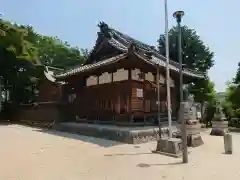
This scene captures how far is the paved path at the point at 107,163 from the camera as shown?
6598mm

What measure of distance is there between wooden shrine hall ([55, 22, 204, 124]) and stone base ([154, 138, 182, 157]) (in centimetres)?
400

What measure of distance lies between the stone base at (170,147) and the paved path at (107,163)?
397 millimetres

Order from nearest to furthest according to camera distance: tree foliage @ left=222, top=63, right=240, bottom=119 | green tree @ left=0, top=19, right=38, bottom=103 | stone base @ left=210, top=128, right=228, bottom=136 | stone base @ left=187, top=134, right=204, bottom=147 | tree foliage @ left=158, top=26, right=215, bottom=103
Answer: stone base @ left=187, top=134, right=204, bottom=147, stone base @ left=210, top=128, right=228, bottom=136, tree foliage @ left=222, top=63, right=240, bottom=119, green tree @ left=0, top=19, right=38, bottom=103, tree foliage @ left=158, top=26, right=215, bottom=103

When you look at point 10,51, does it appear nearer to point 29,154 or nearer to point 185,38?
point 29,154

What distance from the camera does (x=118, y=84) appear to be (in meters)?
15.3

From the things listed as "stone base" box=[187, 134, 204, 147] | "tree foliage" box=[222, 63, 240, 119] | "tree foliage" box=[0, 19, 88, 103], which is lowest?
"stone base" box=[187, 134, 204, 147]

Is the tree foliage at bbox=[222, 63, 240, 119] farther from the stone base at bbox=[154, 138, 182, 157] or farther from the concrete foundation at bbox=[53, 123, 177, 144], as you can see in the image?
the stone base at bbox=[154, 138, 182, 157]

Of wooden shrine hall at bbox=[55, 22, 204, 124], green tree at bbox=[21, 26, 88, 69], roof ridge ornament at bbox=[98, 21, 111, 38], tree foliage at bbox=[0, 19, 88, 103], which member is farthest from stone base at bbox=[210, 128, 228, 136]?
green tree at bbox=[21, 26, 88, 69]

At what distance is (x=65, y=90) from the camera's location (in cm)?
2162

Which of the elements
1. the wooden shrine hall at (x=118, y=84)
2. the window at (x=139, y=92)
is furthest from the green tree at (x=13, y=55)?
the window at (x=139, y=92)

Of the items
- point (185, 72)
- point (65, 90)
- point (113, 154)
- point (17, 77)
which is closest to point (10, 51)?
point (17, 77)

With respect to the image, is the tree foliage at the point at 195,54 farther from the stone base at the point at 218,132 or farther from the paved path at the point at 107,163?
the paved path at the point at 107,163

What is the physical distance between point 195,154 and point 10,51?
68.6ft

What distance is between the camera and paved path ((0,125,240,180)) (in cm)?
660
